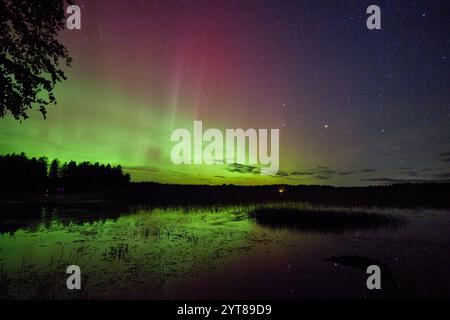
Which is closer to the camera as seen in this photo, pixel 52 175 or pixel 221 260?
pixel 221 260

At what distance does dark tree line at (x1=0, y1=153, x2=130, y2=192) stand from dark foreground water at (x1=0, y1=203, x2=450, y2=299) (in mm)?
80859

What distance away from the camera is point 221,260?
537 inches

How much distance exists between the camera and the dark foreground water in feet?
32.9

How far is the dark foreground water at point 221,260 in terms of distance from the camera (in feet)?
32.9

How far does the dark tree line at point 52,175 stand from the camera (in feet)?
298

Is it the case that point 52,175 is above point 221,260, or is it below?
above

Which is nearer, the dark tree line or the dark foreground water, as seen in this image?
the dark foreground water

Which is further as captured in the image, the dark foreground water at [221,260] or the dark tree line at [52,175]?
the dark tree line at [52,175]

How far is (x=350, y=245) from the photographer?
658 inches

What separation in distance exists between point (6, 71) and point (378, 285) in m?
16.3

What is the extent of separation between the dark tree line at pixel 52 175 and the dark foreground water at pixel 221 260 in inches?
3183

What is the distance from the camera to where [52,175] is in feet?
358

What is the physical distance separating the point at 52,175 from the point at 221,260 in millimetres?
116703
